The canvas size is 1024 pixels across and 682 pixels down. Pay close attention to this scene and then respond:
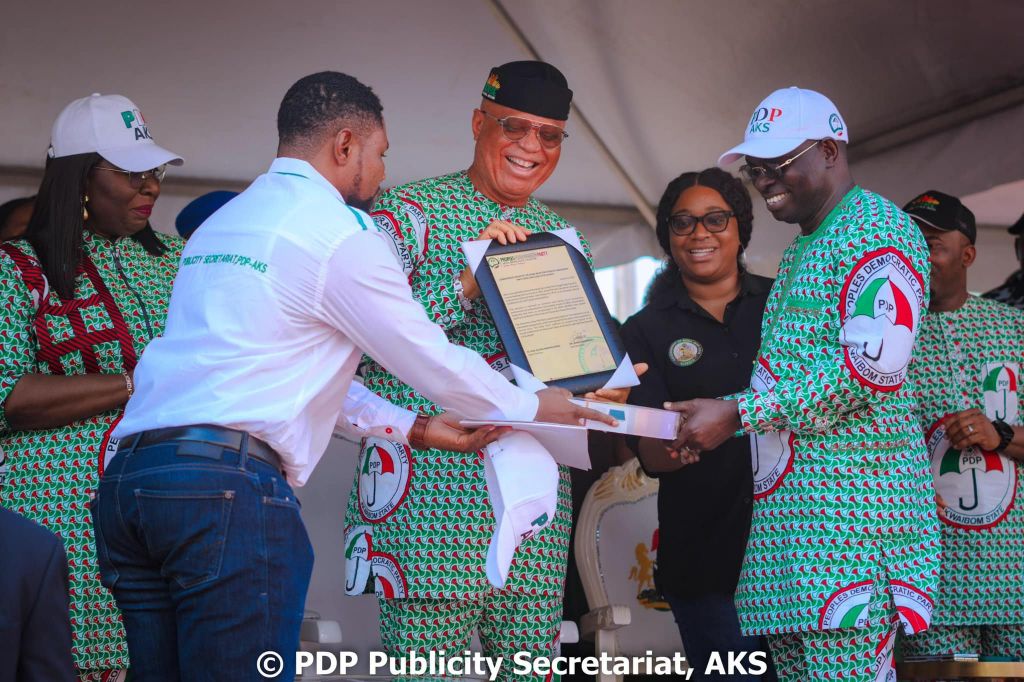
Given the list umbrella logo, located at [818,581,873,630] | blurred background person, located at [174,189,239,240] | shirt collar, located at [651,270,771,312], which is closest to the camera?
umbrella logo, located at [818,581,873,630]

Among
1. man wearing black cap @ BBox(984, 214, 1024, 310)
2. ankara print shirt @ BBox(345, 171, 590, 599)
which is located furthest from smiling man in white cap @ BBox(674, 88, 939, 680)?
man wearing black cap @ BBox(984, 214, 1024, 310)

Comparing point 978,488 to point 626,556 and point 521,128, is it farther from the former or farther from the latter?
point 521,128

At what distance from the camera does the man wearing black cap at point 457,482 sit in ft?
10.9

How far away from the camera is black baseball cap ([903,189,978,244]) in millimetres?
4664

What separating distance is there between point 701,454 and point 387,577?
1.25 meters

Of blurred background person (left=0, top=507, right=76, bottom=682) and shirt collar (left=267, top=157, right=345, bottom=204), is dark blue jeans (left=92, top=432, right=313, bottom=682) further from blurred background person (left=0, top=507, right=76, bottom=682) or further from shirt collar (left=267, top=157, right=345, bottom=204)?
shirt collar (left=267, top=157, right=345, bottom=204)

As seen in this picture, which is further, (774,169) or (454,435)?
(774,169)

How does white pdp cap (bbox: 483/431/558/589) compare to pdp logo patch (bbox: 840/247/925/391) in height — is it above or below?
below

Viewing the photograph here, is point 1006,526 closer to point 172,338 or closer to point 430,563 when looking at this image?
point 430,563

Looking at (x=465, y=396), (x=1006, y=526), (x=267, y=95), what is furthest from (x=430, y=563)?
(x=267, y=95)

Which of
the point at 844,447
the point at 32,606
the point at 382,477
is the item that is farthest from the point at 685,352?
the point at 32,606

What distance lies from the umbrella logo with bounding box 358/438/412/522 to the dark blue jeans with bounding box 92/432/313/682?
91 centimetres

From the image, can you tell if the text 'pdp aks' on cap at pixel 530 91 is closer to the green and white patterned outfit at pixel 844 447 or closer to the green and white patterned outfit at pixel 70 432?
the green and white patterned outfit at pixel 844 447

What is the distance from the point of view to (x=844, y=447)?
3191mm
